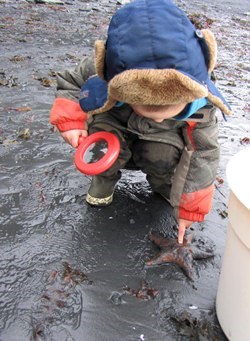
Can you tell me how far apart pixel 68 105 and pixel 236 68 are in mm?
4776

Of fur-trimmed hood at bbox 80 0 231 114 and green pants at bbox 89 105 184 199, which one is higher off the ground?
fur-trimmed hood at bbox 80 0 231 114

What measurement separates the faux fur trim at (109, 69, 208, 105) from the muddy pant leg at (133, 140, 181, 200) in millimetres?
728

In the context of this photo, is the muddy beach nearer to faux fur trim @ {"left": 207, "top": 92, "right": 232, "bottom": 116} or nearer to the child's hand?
the child's hand

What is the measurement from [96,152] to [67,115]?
0.93 ft

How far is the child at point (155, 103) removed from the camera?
174 cm

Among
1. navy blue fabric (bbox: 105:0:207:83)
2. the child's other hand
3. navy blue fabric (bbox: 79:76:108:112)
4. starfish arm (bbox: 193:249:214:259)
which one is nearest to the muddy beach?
starfish arm (bbox: 193:249:214:259)

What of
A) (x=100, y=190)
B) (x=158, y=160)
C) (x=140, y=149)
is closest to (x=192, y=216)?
(x=158, y=160)

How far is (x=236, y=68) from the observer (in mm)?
6629

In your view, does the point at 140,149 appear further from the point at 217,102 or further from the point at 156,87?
the point at 156,87

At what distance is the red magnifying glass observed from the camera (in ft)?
7.11

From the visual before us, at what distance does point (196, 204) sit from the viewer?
7.68 ft

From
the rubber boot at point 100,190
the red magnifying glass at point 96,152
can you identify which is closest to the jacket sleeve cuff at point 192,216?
the red magnifying glass at point 96,152

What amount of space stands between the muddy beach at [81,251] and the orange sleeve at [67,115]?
1.84 feet

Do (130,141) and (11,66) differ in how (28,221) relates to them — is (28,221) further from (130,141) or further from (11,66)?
(11,66)
